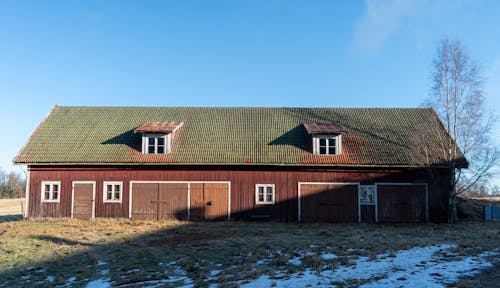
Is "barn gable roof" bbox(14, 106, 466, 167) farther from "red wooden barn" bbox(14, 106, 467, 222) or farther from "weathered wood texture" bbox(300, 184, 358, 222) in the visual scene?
"weathered wood texture" bbox(300, 184, 358, 222)

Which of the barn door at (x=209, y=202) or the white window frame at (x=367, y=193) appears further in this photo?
the barn door at (x=209, y=202)

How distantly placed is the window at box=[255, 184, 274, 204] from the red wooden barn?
A: 57mm

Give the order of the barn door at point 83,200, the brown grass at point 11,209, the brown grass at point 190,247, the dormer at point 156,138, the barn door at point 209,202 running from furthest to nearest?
the brown grass at point 11,209 → the dormer at point 156,138 → the barn door at point 83,200 → the barn door at point 209,202 → the brown grass at point 190,247

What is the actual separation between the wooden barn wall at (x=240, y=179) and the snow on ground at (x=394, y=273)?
10.6 metres

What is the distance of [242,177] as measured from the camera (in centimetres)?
2200

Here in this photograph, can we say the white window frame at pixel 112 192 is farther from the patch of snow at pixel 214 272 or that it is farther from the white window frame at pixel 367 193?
the white window frame at pixel 367 193

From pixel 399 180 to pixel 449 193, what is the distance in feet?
9.46

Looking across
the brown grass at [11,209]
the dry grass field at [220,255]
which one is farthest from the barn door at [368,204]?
the brown grass at [11,209]

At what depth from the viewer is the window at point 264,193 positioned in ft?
71.6

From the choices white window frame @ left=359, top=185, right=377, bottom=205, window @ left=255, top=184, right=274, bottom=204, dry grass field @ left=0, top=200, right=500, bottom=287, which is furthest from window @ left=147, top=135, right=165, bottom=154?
white window frame @ left=359, top=185, right=377, bottom=205

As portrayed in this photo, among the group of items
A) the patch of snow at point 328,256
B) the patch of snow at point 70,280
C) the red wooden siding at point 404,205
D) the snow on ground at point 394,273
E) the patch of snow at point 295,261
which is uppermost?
the red wooden siding at point 404,205

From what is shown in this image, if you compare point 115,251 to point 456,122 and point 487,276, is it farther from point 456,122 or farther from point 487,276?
point 456,122

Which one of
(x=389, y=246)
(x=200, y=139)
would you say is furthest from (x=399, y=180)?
(x=200, y=139)

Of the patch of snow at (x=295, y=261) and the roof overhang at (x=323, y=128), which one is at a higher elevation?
the roof overhang at (x=323, y=128)
